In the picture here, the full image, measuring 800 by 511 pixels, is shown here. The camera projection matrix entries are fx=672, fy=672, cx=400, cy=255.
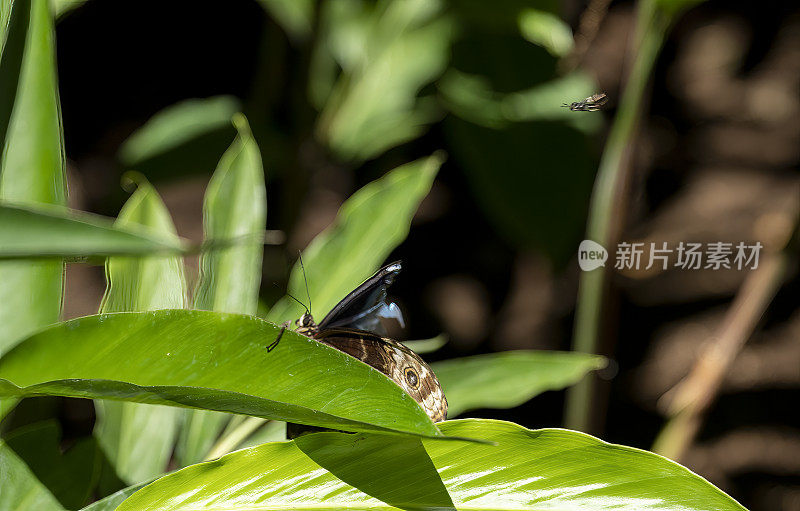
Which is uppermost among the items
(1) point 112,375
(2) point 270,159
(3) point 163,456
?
(2) point 270,159

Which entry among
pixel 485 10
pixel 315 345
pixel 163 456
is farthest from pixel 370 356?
pixel 485 10

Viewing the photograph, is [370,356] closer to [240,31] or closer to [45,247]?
[45,247]

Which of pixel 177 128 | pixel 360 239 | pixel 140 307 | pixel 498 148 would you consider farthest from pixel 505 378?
pixel 177 128

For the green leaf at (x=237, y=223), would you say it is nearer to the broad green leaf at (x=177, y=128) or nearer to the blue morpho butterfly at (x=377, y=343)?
the blue morpho butterfly at (x=377, y=343)

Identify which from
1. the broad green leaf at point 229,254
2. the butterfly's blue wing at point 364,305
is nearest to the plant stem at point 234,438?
the broad green leaf at point 229,254

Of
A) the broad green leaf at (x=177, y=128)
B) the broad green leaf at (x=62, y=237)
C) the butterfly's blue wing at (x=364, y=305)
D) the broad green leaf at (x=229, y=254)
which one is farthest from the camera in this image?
the broad green leaf at (x=177, y=128)

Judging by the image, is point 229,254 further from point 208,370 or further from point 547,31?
point 547,31
